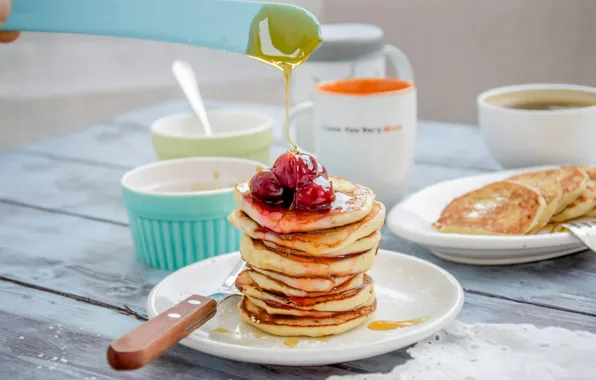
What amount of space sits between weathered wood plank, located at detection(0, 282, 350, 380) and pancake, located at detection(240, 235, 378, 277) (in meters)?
0.11

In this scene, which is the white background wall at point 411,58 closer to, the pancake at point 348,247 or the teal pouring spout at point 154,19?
the teal pouring spout at point 154,19

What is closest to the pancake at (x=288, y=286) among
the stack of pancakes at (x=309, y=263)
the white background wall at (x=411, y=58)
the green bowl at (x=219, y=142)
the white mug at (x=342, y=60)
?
the stack of pancakes at (x=309, y=263)

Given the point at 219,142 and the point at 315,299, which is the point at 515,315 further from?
the point at 219,142

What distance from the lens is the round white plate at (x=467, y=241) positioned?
107 centimetres

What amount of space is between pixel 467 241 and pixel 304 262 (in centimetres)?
30

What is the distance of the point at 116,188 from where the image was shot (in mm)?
1575

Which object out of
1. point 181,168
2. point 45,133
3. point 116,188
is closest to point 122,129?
point 116,188

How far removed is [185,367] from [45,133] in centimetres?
247

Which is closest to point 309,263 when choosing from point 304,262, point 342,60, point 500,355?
point 304,262

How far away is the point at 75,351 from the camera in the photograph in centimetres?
91

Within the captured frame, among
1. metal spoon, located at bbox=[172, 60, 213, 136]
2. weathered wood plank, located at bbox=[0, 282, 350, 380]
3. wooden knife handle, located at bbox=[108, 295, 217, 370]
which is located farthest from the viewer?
metal spoon, located at bbox=[172, 60, 213, 136]

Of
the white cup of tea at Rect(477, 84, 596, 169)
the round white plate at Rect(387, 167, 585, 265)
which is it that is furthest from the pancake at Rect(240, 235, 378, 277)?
the white cup of tea at Rect(477, 84, 596, 169)

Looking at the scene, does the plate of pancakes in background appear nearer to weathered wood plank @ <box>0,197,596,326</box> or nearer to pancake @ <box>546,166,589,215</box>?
weathered wood plank @ <box>0,197,596,326</box>

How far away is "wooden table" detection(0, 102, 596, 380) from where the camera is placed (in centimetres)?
87
